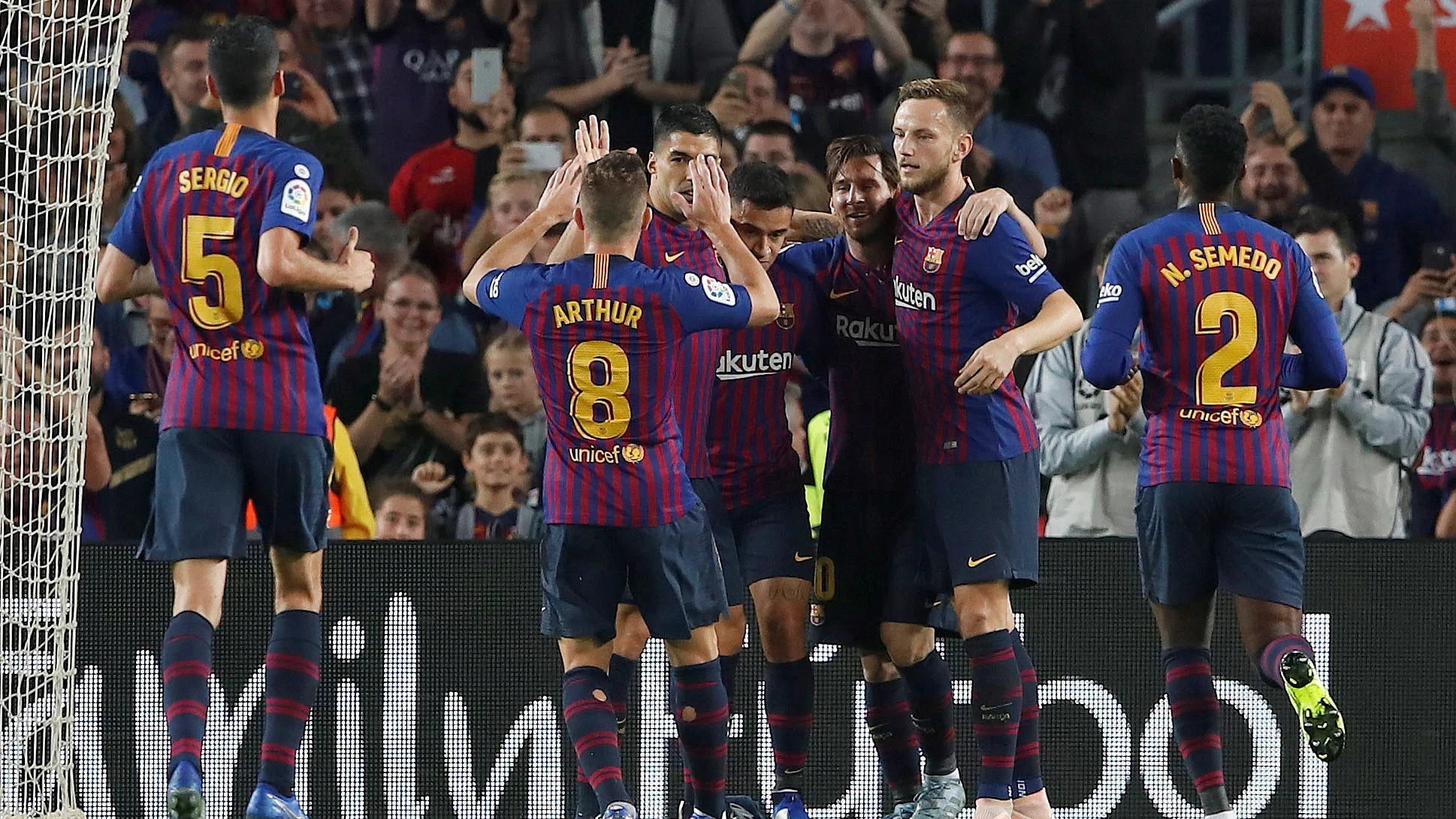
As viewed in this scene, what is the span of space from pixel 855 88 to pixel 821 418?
273 centimetres

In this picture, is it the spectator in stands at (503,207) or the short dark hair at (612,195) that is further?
the spectator in stands at (503,207)

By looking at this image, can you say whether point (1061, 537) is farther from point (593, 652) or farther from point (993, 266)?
point (593, 652)

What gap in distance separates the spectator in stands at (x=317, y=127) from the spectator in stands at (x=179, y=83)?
11 centimetres

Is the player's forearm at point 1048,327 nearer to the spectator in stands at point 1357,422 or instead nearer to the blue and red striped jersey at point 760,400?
the blue and red striped jersey at point 760,400

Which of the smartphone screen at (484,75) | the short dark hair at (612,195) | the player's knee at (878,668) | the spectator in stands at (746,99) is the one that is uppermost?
the smartphone screen at (484,75)

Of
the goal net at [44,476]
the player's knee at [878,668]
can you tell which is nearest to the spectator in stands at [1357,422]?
the player's knee at [878,668]

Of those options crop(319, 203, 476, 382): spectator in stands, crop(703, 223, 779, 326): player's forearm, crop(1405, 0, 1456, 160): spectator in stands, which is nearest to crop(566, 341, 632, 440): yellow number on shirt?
A: crop(703, 223, 779, 326): player's forearm

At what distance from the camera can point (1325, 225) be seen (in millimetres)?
Answer: 8453

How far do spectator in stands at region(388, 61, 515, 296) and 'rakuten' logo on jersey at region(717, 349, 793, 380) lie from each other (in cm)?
329

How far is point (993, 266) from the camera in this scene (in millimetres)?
6086

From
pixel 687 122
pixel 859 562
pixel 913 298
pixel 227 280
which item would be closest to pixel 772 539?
pixel 859 562

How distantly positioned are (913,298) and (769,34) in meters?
4.04

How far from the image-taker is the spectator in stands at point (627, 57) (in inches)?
388

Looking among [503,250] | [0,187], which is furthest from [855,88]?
[0,187]
